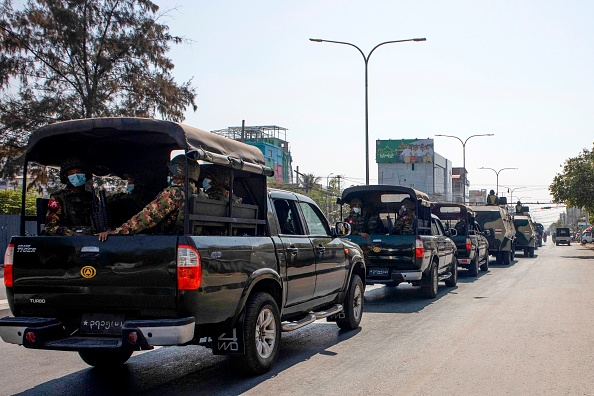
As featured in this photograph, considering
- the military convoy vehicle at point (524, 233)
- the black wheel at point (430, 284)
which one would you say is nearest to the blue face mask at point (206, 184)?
the black wheel at point (430, 284)

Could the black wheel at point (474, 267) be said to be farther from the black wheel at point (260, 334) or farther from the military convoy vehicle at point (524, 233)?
the black wheel at point (260, 334)

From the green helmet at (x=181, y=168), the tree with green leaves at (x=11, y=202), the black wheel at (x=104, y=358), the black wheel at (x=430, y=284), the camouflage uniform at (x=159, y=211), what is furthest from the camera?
the tree with green leaves at (x=11, y=202)

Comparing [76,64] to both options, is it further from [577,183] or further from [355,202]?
[577,183]

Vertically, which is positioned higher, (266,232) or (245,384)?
(266,232)

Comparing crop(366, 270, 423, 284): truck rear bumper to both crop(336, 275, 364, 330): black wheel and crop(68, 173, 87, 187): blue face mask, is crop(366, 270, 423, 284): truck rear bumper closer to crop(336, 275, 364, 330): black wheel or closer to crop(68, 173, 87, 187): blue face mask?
crop(336, 275, 364, 330): black wheel

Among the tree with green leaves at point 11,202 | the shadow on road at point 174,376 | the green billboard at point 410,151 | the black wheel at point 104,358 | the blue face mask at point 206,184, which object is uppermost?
the green billboard at point 410,151

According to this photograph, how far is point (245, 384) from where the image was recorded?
21.4ft

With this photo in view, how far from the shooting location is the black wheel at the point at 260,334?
650 centimetres

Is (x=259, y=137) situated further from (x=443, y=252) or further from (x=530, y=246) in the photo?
(x=443, y=252)

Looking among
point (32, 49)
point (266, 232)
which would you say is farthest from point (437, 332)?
point (32, 49)

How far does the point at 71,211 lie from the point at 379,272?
7.74m

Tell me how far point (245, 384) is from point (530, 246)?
104ft

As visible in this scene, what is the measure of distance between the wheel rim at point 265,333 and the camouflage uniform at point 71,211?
6.28 ft

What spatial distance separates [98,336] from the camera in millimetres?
5836
